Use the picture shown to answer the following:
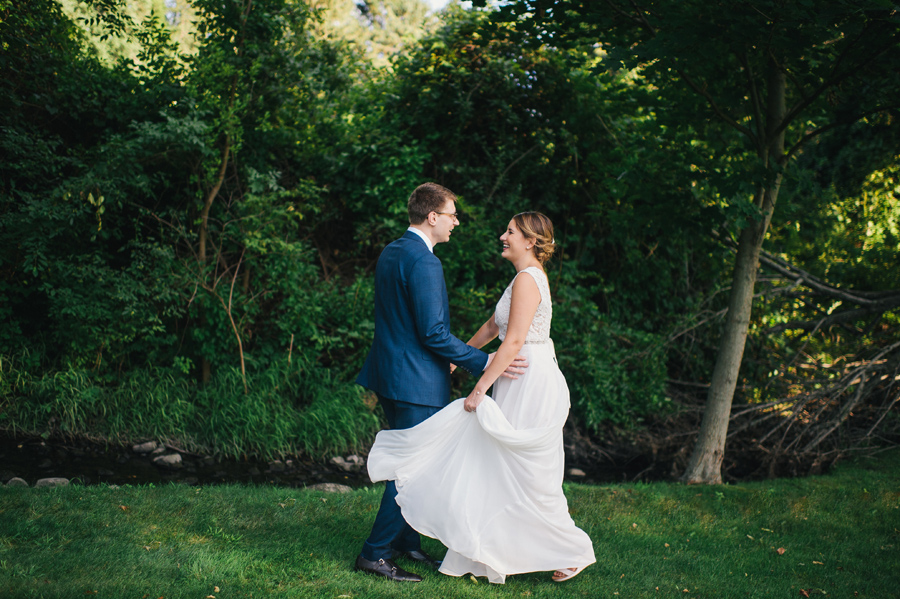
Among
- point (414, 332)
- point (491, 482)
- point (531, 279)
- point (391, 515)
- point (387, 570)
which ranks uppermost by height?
point (531, 279)

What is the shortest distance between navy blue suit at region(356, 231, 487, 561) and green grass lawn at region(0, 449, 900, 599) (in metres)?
0.38

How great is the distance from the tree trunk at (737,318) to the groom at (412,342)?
11.4 ft

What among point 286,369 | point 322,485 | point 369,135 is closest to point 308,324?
point 286,369

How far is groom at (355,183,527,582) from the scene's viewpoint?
3395 mm

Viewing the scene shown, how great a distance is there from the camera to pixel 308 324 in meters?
7.51

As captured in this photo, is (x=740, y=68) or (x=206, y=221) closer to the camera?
(x=740, y=68)

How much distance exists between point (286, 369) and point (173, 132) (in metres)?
2.95

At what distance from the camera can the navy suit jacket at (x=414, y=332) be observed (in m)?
3.38

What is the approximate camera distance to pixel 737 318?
6062 mm

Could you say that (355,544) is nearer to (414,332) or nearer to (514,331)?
(414,332)

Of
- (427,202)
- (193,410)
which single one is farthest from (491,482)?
(193,410)

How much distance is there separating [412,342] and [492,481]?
0.91m

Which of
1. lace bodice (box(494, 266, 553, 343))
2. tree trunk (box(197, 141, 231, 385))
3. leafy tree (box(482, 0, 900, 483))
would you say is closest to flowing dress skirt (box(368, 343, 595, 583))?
lace bodice (box(494, 266, 553, 343))

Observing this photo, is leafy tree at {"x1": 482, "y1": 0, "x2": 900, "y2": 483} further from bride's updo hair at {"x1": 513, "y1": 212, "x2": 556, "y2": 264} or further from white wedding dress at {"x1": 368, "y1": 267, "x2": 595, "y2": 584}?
white wedding dress at {"x1": 368, "y1": 267, "x2": 595, "y2": 584}
